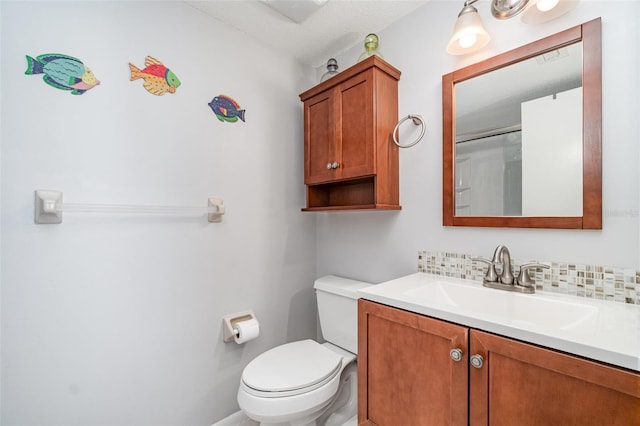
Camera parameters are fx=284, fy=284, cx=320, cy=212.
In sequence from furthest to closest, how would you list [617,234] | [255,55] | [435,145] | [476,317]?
[255,55], [435,145], [617,234], [476,317]

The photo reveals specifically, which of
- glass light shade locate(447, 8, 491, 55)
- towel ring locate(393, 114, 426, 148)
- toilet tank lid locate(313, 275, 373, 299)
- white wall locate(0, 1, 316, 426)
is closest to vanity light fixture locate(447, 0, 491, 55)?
glass light shade locate(447, 8, 491, 55)

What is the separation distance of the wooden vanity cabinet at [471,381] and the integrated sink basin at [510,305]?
10 centimetres

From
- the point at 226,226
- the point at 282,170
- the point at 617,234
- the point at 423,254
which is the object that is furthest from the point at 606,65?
the point at 226,226

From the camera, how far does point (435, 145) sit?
4.76 ft

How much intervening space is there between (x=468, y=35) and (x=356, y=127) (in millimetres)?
619

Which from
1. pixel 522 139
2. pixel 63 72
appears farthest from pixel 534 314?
pixel 63 72

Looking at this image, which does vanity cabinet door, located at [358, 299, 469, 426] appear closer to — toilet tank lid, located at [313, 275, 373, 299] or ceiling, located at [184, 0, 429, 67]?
toilet tank lid, located at [313, 275, 373, 299]

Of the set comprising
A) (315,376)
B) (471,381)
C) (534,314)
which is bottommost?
(315,376)

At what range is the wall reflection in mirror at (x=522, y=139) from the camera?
1.08 metres

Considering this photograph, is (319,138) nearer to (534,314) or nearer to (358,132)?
(358,132)

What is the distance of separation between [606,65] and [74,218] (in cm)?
210

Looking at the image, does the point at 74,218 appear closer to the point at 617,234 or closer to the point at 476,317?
the point at 476,317

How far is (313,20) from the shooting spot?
63.6 inches

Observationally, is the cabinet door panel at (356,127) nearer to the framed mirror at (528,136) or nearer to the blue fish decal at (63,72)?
the framed mirror at (528,136)
